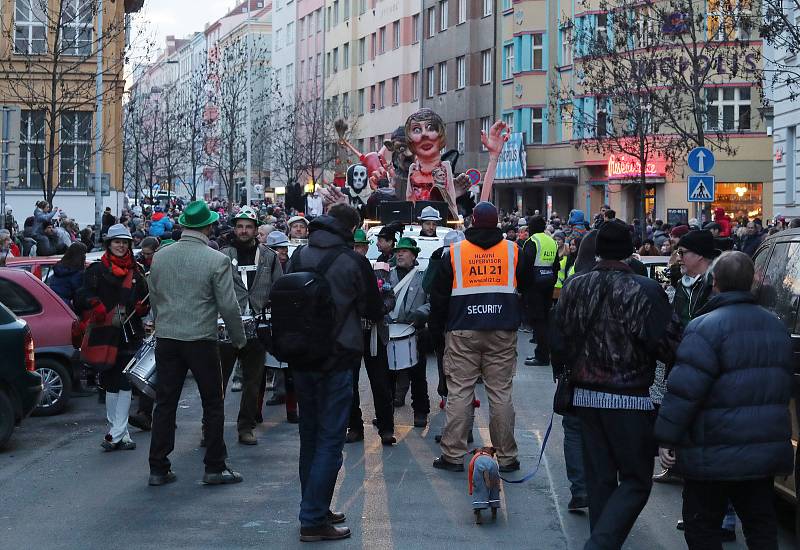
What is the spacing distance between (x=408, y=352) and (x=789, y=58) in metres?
19.1

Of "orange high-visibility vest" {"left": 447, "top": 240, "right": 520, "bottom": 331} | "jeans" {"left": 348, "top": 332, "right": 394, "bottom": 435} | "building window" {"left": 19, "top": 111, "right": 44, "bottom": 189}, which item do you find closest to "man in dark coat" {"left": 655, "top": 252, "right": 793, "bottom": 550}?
"orange high-visibility vest" {"left": 447, "top": 240, "right": 520, "bottom": 331}

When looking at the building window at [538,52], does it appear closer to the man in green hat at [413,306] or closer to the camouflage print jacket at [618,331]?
the man in green hat at [413,306]

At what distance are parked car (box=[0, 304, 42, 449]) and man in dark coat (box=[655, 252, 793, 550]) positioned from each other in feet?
21.3

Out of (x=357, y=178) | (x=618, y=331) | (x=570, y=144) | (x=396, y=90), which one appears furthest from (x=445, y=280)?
(x=396, y=90)

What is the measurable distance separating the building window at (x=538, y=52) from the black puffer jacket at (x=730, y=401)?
52212 mm

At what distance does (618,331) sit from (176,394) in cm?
390

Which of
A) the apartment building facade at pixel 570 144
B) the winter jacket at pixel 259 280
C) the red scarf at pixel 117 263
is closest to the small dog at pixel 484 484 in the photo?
the winter jacket at pixel 259 280

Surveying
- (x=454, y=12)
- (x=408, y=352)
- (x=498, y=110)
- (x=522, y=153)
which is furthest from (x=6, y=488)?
(x=454, y=12)

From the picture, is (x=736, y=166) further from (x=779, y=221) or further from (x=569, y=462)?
(x=569, y=462)

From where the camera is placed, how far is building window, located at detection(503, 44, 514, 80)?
60.0 metres

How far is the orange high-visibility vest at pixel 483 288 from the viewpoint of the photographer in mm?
9562

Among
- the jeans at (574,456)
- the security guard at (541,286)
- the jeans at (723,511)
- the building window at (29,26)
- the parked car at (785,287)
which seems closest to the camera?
the jeans at (723,511)

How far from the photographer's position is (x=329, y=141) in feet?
244

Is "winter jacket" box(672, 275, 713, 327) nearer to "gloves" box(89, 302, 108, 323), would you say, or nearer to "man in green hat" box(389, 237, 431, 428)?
"man in green hat" box(389, 237, 431, 428)
